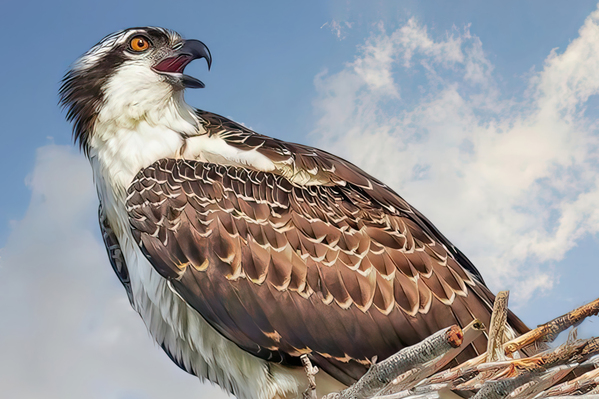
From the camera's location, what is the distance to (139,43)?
16.4 feet

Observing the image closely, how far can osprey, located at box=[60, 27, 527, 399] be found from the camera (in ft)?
12.7

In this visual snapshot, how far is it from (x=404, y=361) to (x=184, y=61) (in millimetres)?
3873

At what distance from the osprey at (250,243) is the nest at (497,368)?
120 centimetres

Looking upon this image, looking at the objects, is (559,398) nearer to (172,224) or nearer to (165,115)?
(172,224)

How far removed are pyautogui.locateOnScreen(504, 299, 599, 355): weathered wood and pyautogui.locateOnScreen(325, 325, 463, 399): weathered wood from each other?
1.96 feet

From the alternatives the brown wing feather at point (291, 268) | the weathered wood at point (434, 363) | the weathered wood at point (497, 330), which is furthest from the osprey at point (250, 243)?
the weathered wood at point (497, 330)

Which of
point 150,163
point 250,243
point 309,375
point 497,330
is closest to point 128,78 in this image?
point 150,163

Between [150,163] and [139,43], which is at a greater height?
[139,43]

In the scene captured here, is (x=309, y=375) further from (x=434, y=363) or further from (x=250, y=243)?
(x=434, y=363)

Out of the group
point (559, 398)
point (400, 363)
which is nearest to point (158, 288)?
point (400, 363)

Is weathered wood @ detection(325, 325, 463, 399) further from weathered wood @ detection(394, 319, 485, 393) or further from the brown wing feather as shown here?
the brown wing feather

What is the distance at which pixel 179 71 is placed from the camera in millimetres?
5109

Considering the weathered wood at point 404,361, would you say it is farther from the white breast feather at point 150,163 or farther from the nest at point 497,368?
the white breast feather at point 150,163

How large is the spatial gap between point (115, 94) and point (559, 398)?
4196 mm
